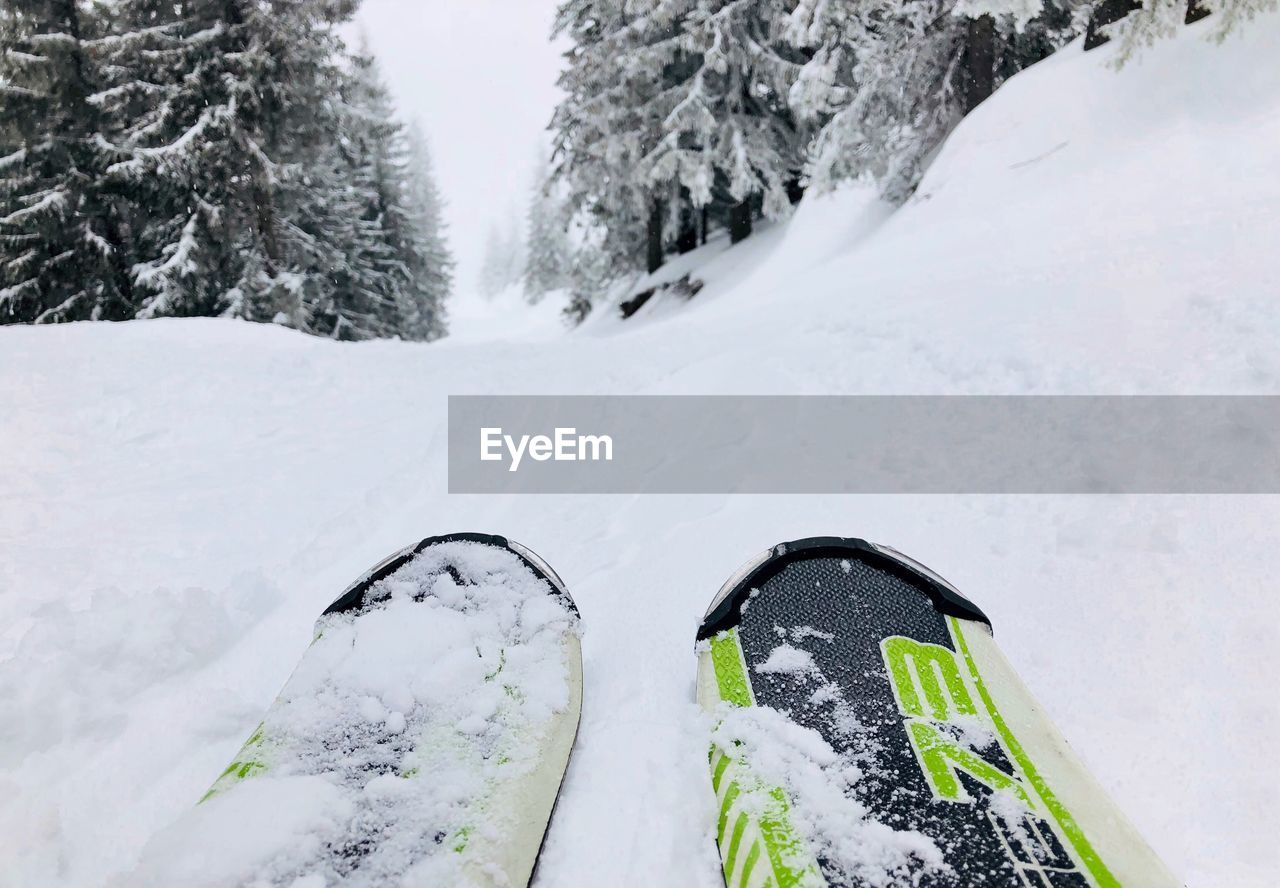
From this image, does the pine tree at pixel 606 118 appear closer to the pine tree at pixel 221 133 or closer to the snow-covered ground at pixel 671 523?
the pine tree at pixel 221 133

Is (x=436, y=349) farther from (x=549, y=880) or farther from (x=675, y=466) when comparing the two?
(x=549, y=880)

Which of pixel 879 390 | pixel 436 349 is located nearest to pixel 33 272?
pixel 436 349

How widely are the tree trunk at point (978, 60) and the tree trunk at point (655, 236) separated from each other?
6.74 m

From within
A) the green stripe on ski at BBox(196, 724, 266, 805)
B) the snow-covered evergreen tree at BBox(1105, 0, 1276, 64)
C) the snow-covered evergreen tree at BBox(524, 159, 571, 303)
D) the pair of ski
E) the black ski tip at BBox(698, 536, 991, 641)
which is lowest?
the green stripe on ski at BBox(196, 724, 266, 805)

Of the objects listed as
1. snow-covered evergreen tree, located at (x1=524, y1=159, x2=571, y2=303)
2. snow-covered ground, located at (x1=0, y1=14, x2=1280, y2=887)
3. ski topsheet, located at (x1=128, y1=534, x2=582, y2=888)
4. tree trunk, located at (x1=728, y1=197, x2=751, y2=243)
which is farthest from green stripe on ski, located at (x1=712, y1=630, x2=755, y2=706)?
snow-covered evergreen tree, located at (x1=524, y1=159, x2=571, y2=303)

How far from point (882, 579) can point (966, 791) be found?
2.51 feet

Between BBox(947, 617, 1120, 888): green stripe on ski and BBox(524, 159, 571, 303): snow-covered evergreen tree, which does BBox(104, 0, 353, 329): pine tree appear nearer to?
BBox(947, 617, 1120, 888): green stripe on ski

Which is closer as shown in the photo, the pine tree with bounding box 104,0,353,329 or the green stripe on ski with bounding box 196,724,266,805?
the green stripe on ski with bounding box 196,724,266,805

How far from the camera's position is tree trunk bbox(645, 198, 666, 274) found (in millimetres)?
15125

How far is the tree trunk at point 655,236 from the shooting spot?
15.1m

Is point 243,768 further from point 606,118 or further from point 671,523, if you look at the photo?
point 606,118

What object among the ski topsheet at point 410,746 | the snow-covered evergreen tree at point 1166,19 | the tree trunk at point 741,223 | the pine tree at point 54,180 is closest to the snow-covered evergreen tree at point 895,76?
the snow-covered evergreen tree at point 1166,19

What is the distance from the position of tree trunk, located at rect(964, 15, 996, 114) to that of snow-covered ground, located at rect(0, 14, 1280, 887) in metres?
3.42

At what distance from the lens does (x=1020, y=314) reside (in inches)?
151
